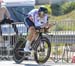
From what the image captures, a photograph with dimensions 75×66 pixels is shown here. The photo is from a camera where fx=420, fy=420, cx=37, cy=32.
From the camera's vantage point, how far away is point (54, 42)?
13.5 meters

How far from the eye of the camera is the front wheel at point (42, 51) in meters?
11.4

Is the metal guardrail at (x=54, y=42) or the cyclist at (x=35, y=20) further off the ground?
the cyclist at (x=35, y=20)

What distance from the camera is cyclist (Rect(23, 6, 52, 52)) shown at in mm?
11289

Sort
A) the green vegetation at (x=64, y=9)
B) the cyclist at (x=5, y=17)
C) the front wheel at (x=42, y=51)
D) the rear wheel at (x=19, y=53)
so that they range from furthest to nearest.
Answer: the green vegetation at (x=64, y=9)
the cyclist at (x=5, y=17)
the rear wheel at (x=19, y=53)
the front wheel at (x=42, y=51)

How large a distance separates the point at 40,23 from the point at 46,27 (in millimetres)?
197

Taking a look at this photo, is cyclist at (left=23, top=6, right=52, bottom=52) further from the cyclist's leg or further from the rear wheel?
the rear wheel

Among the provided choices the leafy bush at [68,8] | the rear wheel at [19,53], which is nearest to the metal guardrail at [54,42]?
the rear wheel at [19,53]

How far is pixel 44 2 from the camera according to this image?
6494 cm

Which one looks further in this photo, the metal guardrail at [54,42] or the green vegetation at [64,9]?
the green vegetation at [64,9]

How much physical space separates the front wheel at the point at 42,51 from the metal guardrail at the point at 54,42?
146cm

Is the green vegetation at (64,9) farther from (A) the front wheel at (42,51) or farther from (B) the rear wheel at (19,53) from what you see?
(A) the front wheel at (42,51)

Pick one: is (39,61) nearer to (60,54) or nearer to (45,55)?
(45,55)

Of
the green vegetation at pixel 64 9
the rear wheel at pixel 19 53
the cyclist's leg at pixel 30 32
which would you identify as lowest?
the green vegetation at pixel 64 9

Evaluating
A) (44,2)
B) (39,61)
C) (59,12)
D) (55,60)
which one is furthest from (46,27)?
(44,2)
